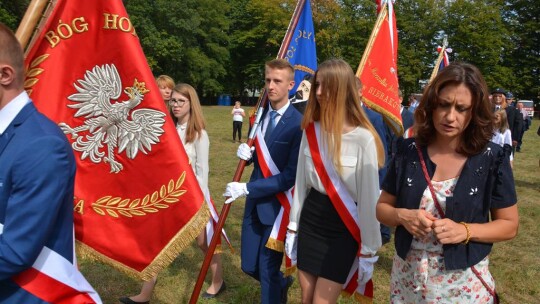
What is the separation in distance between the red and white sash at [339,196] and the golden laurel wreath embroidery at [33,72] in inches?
67.4

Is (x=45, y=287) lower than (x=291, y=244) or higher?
higher

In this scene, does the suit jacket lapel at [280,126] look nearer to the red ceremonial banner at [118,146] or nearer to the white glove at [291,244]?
the white glove at [291,244]

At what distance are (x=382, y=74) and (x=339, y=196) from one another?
3476mm

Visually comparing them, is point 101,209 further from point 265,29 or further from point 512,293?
point 265,29

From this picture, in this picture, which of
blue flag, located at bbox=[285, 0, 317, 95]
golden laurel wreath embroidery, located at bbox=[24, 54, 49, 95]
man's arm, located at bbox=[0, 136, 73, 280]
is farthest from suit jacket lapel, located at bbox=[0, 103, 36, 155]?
blue flag, located at bbox=[285, 0, 317, 95]

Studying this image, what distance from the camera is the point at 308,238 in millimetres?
3182

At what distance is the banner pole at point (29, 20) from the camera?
233cm

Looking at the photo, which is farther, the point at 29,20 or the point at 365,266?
the point at 365,266

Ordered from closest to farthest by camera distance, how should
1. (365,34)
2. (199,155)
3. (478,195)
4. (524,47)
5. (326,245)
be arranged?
(478,195) → (326,245) → (199,155) → (524,47) → (365,34)

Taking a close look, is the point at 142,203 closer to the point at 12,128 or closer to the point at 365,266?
the point at 12,128

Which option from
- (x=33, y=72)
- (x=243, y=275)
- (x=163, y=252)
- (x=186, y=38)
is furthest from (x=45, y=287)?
(x=186, y=38)

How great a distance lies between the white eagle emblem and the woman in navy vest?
4.93 feet

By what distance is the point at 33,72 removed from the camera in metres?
2.60

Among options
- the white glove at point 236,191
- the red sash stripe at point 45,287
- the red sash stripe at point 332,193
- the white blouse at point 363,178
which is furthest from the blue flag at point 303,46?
the red sash stripe at point 45,287
